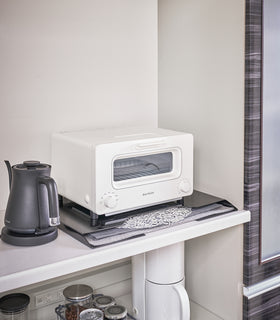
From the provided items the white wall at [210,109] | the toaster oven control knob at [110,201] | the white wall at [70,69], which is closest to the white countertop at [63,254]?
the toaster oven control knob at [110,201]

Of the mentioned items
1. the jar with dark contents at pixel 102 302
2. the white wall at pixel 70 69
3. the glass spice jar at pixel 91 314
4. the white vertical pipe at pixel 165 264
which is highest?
the white wall at pixel 70 69

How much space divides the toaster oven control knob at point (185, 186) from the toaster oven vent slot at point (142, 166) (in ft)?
0.21

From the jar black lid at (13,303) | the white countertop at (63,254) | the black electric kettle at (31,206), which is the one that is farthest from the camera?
the jar black lid at (13,303)

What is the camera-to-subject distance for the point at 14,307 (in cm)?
156

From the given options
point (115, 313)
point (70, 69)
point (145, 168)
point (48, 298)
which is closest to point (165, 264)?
point (115, 313)

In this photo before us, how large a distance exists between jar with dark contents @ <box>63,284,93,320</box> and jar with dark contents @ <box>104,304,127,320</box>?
0.09 metres

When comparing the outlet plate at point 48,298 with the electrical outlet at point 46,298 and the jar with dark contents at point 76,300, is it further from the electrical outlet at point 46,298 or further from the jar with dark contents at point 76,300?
the jar with dark contents at point 76,300

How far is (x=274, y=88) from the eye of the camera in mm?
1645

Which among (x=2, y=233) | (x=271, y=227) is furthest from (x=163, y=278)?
(x=2, y=233)

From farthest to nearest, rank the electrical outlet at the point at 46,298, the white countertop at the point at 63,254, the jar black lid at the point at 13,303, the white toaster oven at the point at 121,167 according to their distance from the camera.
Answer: the electrical outlet at the point at 46,298 → the jar black lid at the point at 13,303 → the white toaster oven at the point at 121,167 → the white countertop at the point at 63,254

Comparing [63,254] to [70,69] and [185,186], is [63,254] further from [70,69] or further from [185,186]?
[70,69]

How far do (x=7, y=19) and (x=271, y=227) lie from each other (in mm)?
1192

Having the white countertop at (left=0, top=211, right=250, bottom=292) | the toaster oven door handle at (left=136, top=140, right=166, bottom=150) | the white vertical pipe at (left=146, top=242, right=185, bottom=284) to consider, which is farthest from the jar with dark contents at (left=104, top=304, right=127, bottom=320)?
the toaster oven door handle at (left=136, top=140, right=166, bottom=150)

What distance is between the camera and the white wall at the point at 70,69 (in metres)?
1.64
